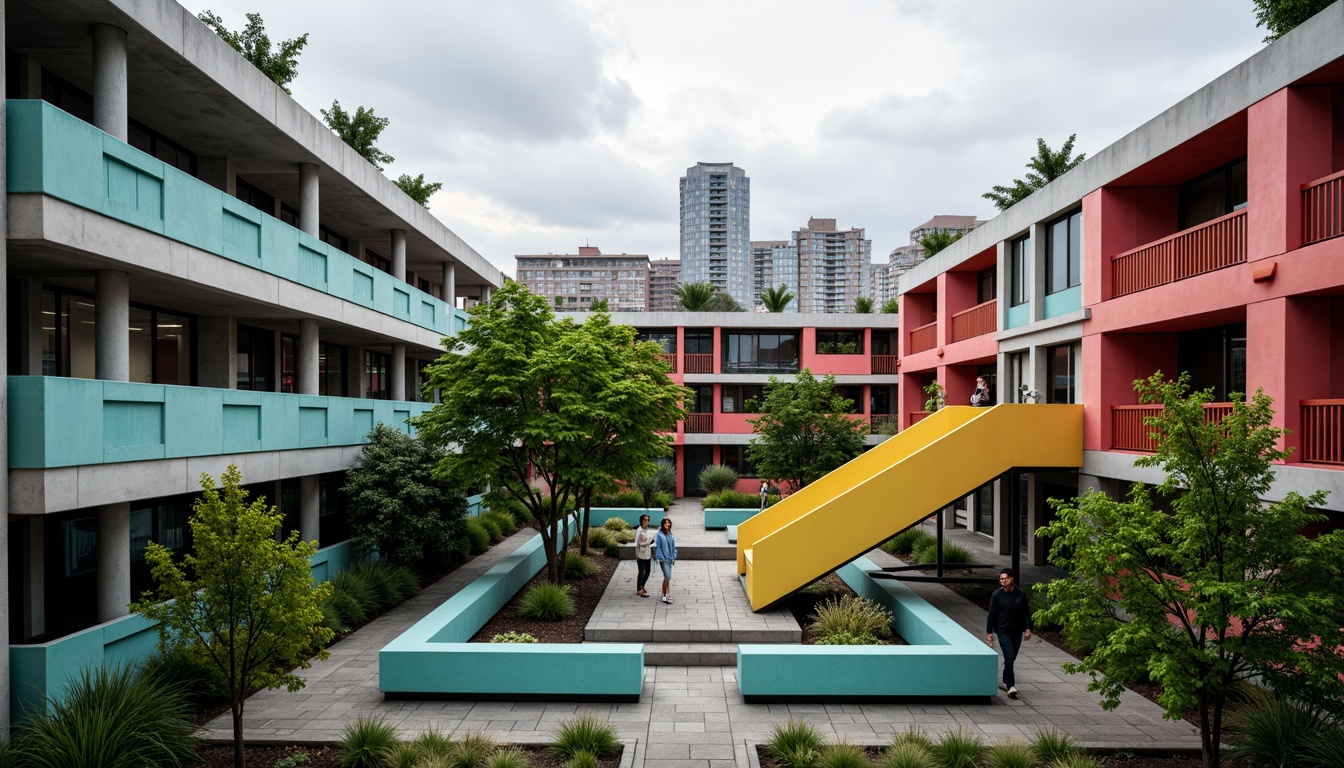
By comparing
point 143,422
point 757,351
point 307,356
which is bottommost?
point 143,422

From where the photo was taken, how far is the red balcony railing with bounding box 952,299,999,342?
21.5m

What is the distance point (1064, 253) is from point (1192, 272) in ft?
15.2

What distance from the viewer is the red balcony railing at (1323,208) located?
10.3 m

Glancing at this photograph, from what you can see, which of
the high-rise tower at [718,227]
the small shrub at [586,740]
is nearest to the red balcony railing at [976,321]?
the small shrub at [586,740]

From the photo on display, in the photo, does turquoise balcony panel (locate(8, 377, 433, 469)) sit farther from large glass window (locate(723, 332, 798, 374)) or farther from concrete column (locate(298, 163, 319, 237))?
large glass window (locate(723, 332, 798, 374))

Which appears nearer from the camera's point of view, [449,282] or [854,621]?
[854,621]

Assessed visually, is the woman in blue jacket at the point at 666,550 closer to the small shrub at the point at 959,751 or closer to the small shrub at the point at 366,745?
the small shrub at the point at 366,745

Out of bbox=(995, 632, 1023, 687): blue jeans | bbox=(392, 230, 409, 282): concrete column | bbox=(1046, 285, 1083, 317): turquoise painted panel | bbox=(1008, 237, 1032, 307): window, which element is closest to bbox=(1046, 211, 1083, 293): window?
bbox=(1046, 285, 1083, 317): turquoise painted panel

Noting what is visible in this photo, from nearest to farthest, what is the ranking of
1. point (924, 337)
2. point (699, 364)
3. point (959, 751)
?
1. point (959, 751)
2. point (924, 337)
3. point (699, 364)

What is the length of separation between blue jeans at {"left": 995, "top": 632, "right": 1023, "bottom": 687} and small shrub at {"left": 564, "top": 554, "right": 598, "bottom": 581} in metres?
9.93

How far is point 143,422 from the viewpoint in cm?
1078

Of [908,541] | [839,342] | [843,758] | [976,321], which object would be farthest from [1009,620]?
[839,342]

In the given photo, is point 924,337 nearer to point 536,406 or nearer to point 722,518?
point 722,518

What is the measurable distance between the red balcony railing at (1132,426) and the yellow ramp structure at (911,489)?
2.96ft
